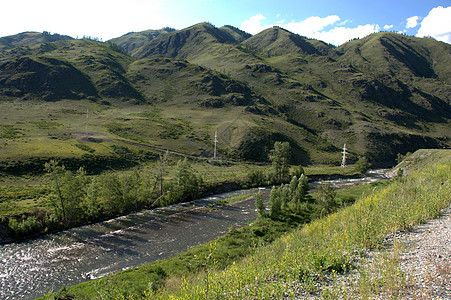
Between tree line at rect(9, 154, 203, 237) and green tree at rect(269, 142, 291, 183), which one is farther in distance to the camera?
green tree at rect(269, 142, 291, 183)

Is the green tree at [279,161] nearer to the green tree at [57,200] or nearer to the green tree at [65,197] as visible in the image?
the green tree at [65,197]

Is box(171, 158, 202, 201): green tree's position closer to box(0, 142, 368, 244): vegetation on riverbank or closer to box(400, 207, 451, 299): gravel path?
box(0, 142, 368, 244): vegetation on riverbank

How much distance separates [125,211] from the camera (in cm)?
5806

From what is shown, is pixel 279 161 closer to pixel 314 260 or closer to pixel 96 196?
pixel 96 196

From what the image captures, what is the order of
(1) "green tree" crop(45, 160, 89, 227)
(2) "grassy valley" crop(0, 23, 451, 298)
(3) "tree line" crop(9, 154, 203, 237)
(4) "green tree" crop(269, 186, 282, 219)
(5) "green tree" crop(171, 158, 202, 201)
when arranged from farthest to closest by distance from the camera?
1. (5) "green tree" crop(171, 158, 202, 201)
2. (4) "green tree" crop(269, 186, 282, 219)
3. (1) "green tree" crop(45, 160, 89, 227)
4. (3) "tree line" crop(9, 154, 203, 237)
5. (2) "grassy valley" crop(0, 23, 451, 298)

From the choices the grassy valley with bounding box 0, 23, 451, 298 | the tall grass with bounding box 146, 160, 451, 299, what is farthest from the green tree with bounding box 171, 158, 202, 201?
the tall grass with bounding box 146, 160, 451, 299

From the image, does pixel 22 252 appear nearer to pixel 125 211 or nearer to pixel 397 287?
pixel 125 211

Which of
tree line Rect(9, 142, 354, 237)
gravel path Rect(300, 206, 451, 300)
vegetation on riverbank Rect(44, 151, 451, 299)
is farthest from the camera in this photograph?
tree line Rect(9, 142, 354, 237)

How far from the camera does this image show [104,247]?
41594mm

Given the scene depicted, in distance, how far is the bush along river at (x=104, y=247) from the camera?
32.3m

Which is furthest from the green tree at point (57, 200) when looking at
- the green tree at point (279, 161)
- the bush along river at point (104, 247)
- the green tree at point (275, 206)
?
the green tree at point (279, 161)

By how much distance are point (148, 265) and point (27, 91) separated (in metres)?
217

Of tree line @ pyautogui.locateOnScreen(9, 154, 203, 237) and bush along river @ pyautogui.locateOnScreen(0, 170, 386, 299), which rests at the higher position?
tree line @ pyautogui.locateOnScreen(9, 154, 203, 237)

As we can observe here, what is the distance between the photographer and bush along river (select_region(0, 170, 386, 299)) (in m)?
32.3
